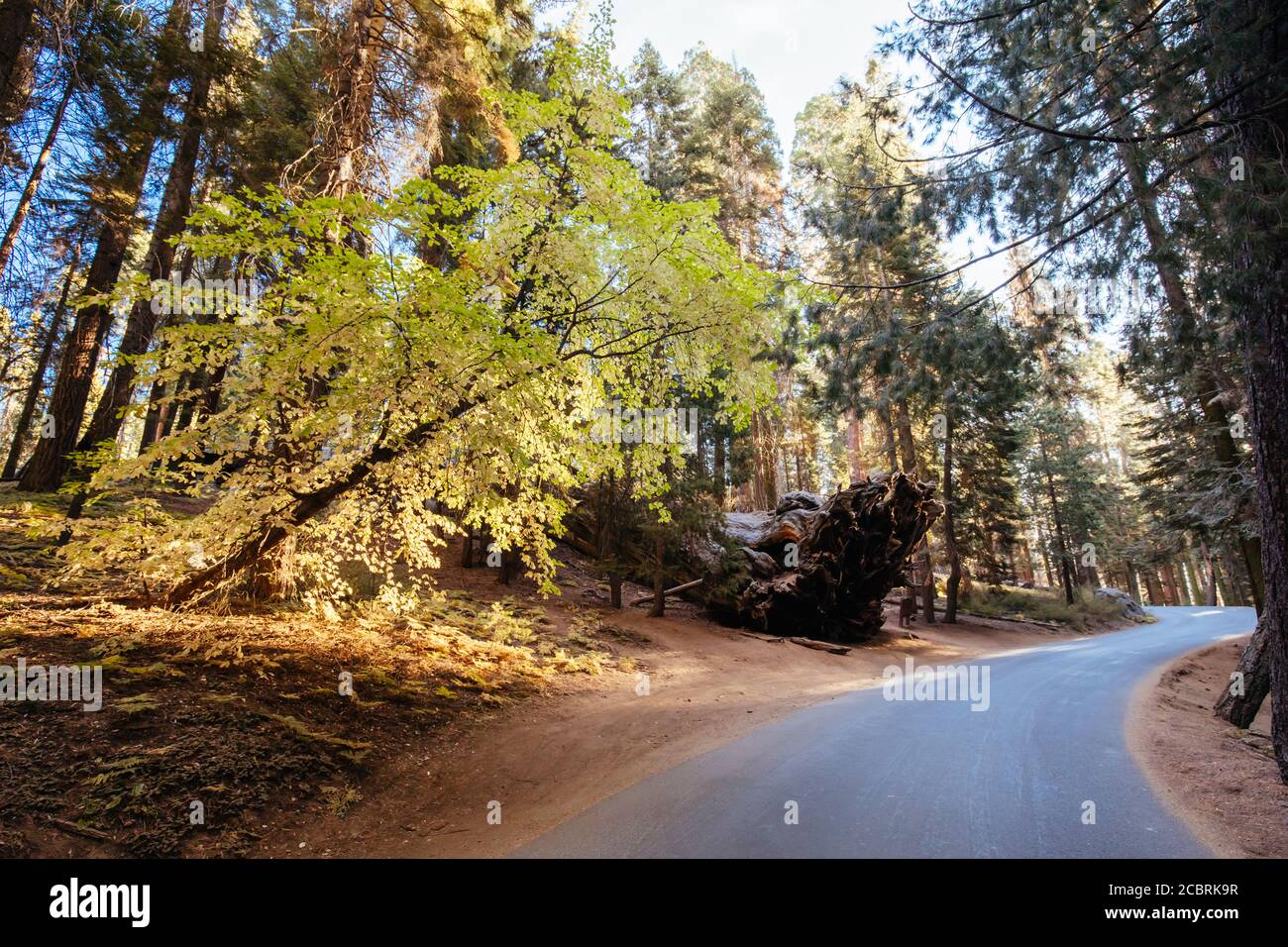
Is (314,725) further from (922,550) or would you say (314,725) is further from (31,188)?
(922,550)

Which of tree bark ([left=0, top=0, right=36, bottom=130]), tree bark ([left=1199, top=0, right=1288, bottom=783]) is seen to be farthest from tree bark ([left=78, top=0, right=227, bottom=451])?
tree bark ([left=1199, top=0, right=1288, bottom=783])

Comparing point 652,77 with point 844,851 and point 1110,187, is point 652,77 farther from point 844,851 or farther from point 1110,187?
point 844,851

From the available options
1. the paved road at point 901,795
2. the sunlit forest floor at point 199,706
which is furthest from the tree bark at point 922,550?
the sunlit forest floor at point 199,706

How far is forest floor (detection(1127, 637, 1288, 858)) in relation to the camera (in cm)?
386

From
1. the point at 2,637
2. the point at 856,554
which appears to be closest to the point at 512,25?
the point at 2,637

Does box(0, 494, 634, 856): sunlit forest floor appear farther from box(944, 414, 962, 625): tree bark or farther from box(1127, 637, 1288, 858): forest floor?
box(944, 414, 962, 625): tree bark

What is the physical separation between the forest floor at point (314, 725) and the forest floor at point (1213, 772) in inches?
160

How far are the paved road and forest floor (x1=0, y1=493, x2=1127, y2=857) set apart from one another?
0.64 meters

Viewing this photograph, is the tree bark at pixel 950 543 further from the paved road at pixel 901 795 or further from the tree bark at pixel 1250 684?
the paved road at pixel 901 795

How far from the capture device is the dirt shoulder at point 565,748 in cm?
398

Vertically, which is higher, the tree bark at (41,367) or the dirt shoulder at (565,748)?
the tree bark at (41,367)

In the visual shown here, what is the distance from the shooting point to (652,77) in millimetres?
21953

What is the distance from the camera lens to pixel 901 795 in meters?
4.33

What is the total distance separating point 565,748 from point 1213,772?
6564mm
